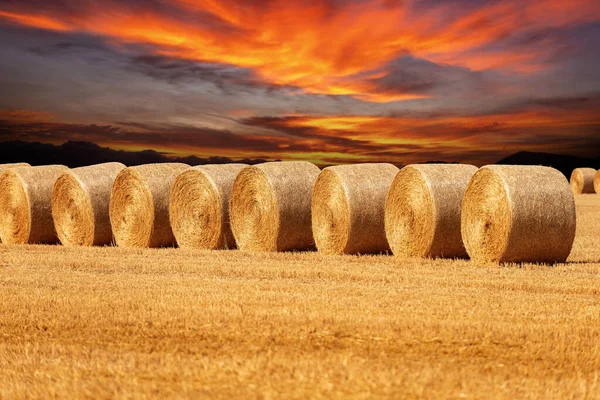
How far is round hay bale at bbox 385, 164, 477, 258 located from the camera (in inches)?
597

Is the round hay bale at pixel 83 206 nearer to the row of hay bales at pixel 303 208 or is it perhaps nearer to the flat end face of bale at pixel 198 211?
the row of hay bales at pixel 303 208

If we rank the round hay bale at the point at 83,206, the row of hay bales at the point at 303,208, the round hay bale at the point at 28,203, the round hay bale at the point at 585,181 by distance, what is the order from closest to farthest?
1. the row of hay bales at the point at 303,208
2. the round hay bale at the point at 83,206
3. the round hay bale at the point at 28,203
4. the round hay bale at the point at 585,181

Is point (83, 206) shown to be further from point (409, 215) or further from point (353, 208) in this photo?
point (409, 215)

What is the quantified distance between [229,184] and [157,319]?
9.79m

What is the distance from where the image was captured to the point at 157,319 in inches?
336

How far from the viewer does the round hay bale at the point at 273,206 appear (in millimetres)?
16984

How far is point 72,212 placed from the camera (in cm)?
1977

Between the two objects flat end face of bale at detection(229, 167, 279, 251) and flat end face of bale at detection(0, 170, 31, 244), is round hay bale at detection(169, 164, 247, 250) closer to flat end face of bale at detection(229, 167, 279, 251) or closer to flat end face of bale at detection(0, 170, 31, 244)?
flat end face of bale at detection(229, 167, 279, 251)

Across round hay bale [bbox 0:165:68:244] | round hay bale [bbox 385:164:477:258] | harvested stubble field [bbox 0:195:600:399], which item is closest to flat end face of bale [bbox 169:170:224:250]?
round hay bale [bbox 0:165:68:244]

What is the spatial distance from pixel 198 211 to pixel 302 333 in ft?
34.3

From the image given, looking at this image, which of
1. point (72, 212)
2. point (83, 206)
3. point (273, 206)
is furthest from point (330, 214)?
point (72, 212)

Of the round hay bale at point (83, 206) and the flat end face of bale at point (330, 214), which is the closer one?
the flat end face of bale at point (330, 214)

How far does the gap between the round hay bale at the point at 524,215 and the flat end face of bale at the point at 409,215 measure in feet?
3.66

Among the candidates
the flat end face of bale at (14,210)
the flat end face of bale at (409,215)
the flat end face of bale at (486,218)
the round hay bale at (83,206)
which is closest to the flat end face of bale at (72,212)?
the round hay bale at (83,206)
